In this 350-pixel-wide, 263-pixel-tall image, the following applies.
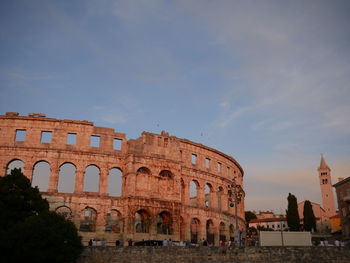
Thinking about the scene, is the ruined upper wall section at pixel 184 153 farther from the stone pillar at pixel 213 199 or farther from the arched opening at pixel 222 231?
the arched opening at pixel 222 231

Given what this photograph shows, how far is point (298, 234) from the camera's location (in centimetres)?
3228

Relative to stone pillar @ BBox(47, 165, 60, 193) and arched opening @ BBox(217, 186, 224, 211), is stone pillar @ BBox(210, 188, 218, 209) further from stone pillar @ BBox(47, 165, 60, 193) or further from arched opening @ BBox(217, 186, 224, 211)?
stone pillar @ BBox(47, 165, 60, 193)

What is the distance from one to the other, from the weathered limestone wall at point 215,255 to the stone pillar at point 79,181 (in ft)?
40.8

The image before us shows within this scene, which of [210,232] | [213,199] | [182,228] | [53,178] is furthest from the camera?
[213,199]

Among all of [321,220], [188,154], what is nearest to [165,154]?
[188,154]

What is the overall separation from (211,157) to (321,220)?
50683 mm

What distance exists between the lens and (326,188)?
92250mm

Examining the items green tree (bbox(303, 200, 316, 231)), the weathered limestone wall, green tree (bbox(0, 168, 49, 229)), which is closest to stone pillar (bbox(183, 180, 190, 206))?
the weathered limestone wall

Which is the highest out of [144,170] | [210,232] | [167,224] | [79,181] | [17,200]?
[144,170]

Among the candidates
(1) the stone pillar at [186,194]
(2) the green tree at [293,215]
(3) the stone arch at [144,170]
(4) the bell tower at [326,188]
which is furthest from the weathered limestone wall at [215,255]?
(4) the bell tower at [326,188]

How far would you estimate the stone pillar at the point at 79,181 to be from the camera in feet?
129

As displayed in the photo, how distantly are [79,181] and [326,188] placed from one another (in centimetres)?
7355

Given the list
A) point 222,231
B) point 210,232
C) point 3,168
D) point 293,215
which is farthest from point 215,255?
point 293,215

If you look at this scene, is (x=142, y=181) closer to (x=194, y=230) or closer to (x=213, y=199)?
(x=213, y=199)
